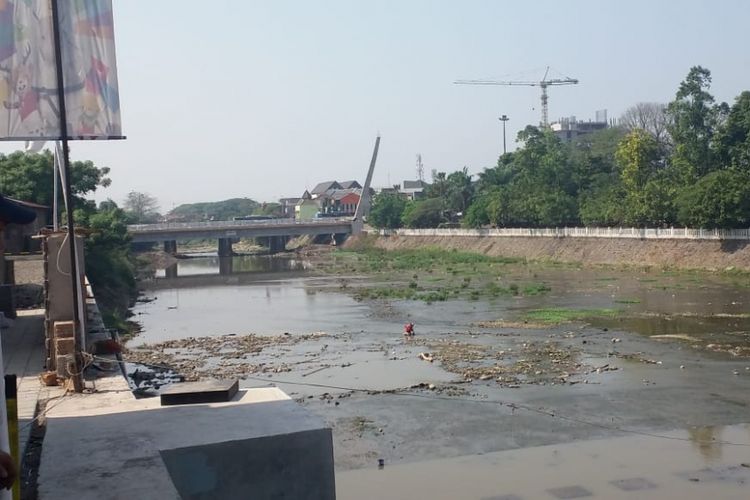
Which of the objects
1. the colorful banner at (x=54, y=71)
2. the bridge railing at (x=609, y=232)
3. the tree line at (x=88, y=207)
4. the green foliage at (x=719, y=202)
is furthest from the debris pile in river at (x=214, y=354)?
the bridge railing at (x=609, y=232)

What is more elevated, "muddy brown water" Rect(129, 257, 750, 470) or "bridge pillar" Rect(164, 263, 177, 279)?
"muddy brown water" Rect(129, 257, 750, 470)

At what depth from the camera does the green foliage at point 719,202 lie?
4491 cm

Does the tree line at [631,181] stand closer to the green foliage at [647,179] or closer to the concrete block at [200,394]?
the green foliage at [647,179]

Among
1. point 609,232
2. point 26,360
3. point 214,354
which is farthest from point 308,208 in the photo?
point 26,360

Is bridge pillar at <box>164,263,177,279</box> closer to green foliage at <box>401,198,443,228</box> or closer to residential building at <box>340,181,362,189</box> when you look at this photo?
green foliage at <box>401,198,443,228</box>

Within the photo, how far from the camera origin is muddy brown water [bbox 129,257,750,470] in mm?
15575

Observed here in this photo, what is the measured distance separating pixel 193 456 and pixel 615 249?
50.4 metres

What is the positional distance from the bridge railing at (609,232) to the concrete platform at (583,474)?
115ft

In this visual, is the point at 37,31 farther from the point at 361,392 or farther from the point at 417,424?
the point at 361,392

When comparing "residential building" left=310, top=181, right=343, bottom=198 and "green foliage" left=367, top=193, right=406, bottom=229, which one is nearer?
"green foliage" left=367, top=193, right=406, bottom=229

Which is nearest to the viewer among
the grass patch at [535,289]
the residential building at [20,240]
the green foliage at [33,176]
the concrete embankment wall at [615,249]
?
the residential building at [20,240]

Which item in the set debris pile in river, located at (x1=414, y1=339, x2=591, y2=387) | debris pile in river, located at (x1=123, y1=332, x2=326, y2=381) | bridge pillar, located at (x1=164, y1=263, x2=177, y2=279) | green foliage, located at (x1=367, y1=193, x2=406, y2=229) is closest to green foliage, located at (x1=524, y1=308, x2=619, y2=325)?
debris pile in river, located at (x1=414, y1=339, x2=591, y2=387)

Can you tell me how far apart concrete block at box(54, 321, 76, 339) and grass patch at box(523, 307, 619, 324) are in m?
20.7

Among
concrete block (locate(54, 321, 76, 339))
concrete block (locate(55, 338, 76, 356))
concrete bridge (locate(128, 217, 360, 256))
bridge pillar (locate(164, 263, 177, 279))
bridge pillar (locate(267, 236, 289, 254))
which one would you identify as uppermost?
concrete bridge (locate(128, 217, 360, 256))
